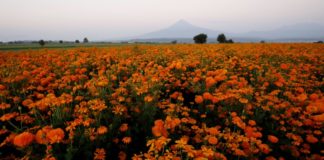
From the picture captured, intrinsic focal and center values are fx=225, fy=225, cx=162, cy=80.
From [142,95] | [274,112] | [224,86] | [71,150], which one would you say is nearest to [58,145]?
[71,150]

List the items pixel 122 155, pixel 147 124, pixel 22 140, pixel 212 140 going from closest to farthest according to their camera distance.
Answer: pixel 22 140 < pixel 212 140 < pixel 122 155 < pixel 147 124

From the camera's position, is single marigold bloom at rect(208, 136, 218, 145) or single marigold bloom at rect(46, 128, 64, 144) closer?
single marigold bloom at rect(46, 128, 64, 144)

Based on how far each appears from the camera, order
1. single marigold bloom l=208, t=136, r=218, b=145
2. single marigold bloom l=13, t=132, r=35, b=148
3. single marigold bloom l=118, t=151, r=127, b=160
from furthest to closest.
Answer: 1. single marigold bloom l=118, t=151, r=127, b=160
2. single marigold bloom l=208, t=136, r=218, b=145
3. single marigold bloom l=13, t=132, r=35, b=148

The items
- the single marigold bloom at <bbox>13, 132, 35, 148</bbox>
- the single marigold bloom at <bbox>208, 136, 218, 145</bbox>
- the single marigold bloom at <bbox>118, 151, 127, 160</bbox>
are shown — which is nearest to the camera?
the single marigold bloom at <bbox>13, 132, 35, 148</bbox>

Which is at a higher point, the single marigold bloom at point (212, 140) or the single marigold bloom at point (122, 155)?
the single marigold bloom at point (212, 140)

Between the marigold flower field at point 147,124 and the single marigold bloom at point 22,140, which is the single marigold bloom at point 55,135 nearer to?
the marigold flower field at point 147,124

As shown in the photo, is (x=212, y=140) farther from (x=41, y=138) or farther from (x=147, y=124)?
(x=41, y=138)

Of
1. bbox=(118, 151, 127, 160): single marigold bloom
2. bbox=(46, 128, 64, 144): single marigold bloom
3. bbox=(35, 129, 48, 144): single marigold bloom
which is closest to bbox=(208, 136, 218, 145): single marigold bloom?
bbox=(118, 151, 127, 160): single marigold bloom

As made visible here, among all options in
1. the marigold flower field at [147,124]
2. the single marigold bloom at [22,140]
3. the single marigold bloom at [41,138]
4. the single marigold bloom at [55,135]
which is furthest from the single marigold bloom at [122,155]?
the single marigold bloom at [22,140]

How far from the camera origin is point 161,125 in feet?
8.24

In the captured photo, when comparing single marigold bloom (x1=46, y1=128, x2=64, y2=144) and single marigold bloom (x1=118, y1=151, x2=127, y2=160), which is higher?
single marigold bloom (x1=46, y1=128, x2=64, y2=144)

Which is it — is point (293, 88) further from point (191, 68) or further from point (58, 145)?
point (58, 145)

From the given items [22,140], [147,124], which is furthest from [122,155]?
[22,140]

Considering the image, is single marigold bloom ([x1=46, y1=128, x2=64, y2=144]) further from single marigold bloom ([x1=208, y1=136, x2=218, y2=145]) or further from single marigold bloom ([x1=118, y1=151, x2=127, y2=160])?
single marigold bloom ([x1=208, y1=136, x2=218, y2=145])
